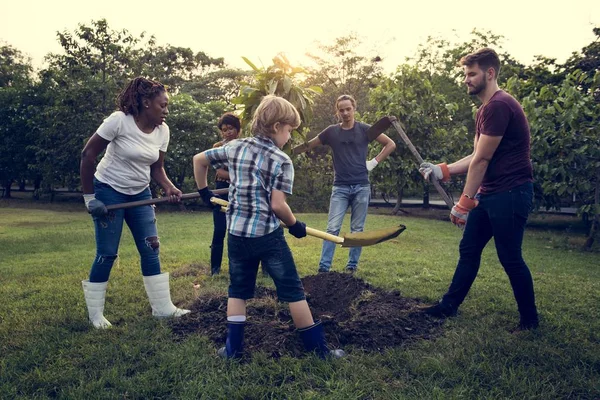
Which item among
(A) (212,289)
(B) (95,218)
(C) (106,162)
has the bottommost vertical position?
(A) (212,289)

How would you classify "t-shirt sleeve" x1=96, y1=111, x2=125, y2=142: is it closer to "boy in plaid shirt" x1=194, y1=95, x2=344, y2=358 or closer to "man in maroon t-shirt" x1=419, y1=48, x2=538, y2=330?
"boy in plaid shirt" x1=194, y1=95, x2=344, y2=358

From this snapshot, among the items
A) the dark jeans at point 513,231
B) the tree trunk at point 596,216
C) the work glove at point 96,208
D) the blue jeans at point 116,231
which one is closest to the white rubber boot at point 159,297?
the blue jeans at point 116,231

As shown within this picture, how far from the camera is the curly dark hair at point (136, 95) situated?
156 inches

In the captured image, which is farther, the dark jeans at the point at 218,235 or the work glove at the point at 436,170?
the dark jeans at the point at 218,235

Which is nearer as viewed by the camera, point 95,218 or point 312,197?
point 95,218

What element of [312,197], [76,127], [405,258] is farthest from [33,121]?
[405,258]

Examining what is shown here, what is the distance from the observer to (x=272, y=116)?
3.08 m

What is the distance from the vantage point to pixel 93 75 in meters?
16.8

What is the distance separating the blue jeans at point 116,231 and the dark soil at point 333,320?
26.0 inches

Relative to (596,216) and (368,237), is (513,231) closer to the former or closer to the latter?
(368,237)

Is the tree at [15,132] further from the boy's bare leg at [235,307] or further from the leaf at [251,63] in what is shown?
the boy's bare leg at [235,307]

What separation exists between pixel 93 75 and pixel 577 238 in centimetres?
1583

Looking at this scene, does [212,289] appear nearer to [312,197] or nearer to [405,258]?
[405,258]

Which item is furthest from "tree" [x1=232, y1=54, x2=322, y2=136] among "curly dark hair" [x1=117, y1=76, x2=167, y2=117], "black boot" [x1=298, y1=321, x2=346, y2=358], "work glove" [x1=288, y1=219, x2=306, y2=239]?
"black boot" [x1=298, y1=321, x2=346, y2=358]
